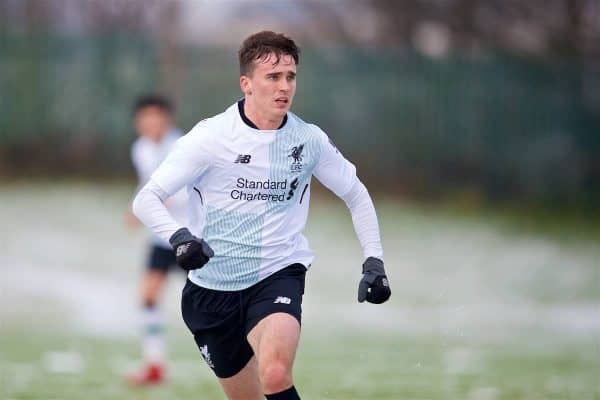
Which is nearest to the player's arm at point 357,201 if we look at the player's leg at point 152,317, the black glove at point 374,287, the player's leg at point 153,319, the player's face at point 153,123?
the black glove at point 374,287

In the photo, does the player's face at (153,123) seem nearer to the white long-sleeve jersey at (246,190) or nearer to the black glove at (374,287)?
the white long-sleeve jersey at (246,190)

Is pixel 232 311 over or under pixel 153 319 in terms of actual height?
under

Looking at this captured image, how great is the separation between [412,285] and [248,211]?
38.3ft

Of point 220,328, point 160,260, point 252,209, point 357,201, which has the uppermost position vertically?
point 160,260

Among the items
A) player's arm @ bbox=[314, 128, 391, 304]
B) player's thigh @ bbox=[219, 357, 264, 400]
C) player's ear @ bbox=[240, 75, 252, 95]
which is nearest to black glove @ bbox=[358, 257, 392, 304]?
player's arm @ bbox=[314, 128, 391, 304]

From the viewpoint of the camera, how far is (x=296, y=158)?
5.80m

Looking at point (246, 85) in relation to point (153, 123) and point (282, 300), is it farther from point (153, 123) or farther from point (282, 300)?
point (153, 123)

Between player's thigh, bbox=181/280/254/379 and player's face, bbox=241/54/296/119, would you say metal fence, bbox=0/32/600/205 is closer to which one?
player's thigh, bbox=181/280/254/379

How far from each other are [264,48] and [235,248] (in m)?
0.93

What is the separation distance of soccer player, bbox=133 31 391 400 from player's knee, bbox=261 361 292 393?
0.19 metres

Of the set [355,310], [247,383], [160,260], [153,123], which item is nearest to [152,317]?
[160,260]

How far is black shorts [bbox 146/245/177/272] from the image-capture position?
1009 centimetres

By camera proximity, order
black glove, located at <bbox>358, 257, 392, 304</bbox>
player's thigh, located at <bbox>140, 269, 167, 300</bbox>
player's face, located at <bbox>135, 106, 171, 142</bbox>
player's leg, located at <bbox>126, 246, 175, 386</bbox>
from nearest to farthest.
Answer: black glove, located at <bbox>358, 257, 392, 304</bbox> < player's leg, located at <bbox>126, 246, 175, 386</bbox> < player's thigh, located at <bbox>140, 269, 167, 300</bbox> < player's face, located at <bbox>135, 106, 171, 142</bbox>

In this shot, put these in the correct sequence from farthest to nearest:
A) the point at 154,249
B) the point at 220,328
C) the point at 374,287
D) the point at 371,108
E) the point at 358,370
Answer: the point at 371,108 → the point at 358,370 → the point at 154,249 → the point at 220,328 → the point at 374,287
